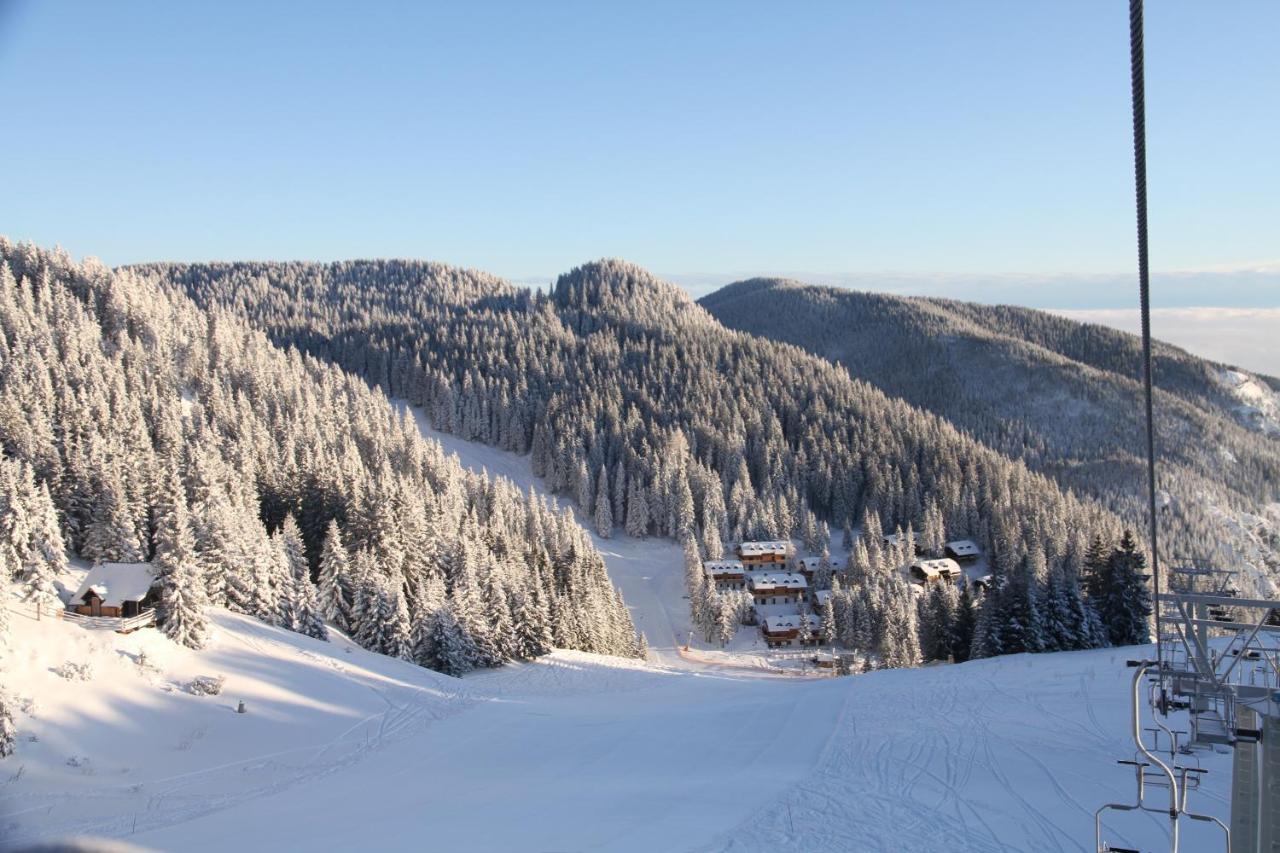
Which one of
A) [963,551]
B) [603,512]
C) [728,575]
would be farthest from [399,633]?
[963,551]

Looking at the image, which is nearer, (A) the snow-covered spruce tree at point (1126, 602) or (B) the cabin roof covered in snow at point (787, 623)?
(A) the snow-covered spruce tree at point (1126, 602)

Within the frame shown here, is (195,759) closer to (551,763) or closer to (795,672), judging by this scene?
(551,763)

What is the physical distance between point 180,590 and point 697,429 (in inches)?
3464

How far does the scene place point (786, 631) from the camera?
6781 centimetres

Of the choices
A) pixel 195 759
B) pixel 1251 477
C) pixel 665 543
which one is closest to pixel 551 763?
pixel 195 759

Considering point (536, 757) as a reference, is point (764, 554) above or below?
below

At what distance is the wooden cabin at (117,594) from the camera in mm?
32156

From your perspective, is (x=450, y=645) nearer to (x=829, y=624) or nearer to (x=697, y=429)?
(x=829, y=624)

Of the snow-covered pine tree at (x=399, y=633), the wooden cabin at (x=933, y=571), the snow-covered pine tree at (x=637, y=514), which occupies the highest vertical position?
the snow-covered pine tree at (x=399, y=633)

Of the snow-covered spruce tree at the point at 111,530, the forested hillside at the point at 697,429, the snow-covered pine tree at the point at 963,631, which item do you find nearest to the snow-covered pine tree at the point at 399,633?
the snow-covered spruce tree at the point at 111,530

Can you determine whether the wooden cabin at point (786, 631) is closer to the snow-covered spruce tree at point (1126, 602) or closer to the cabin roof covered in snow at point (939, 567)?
the cabin roof covered in snow at point (939, 567)

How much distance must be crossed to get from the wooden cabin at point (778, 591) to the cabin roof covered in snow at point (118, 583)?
180 ft

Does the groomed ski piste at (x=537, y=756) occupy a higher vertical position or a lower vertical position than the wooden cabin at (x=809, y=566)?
higher

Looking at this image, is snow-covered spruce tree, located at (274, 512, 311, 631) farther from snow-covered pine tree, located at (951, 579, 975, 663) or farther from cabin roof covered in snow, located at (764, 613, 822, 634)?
cabin roof covered in snow, located at (764, 613, 822, 634)
